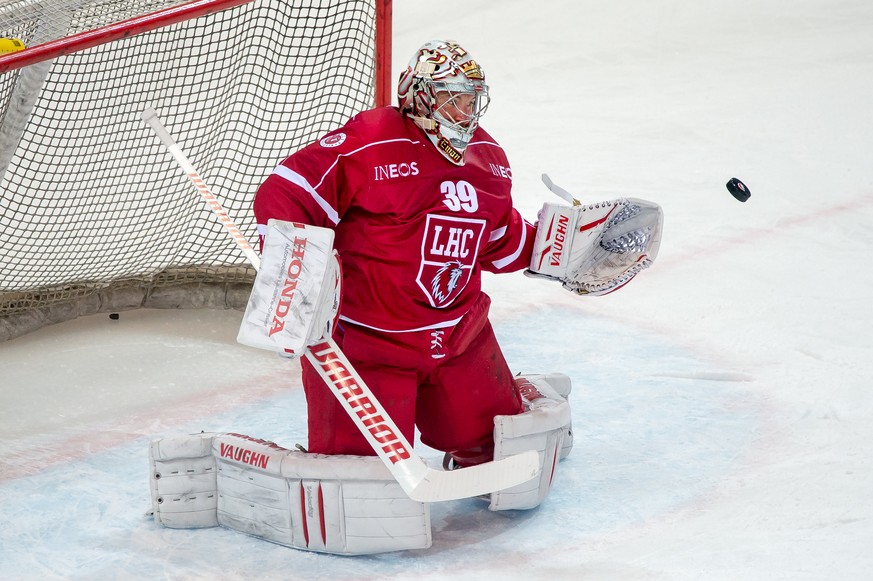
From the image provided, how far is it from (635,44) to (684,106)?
0.92 m

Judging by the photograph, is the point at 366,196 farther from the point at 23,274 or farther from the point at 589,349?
the point at 23,274

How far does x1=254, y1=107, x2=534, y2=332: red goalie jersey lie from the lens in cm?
234

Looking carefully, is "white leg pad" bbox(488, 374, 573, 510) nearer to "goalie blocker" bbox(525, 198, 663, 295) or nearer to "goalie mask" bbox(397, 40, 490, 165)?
"goalie blocker" bbox(525, 198, 663, 295)

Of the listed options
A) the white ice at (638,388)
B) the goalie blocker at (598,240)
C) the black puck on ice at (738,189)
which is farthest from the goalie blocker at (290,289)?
the black puck on ice at (738,189)

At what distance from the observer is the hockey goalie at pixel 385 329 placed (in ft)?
7.55

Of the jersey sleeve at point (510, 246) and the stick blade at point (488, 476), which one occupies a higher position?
the jersey sleeve at point (510, 246)

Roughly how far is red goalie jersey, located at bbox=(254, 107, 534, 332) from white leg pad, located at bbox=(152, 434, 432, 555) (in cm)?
32

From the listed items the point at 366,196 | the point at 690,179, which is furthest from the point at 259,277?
the point at 690,179

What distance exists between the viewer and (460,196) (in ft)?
7.97

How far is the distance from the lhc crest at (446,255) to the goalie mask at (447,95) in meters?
0.14

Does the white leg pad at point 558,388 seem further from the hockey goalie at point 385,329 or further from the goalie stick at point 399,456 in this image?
the goalie stick at point 399,456

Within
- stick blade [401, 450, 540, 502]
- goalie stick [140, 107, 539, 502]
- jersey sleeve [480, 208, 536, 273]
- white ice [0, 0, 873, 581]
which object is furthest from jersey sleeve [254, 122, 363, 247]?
white ice [0, 0, 873, 581]

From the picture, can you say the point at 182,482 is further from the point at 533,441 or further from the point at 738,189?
the point at 738,189

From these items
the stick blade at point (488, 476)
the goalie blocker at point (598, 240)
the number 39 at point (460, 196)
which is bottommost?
the stick blade at point (488, 476)
